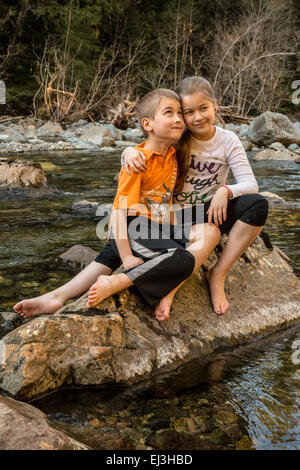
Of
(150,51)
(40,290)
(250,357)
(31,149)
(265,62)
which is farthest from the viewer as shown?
(150,51)

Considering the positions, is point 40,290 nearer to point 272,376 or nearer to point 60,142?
point 272,376

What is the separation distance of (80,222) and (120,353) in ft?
8.99

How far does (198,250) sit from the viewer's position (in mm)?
2121

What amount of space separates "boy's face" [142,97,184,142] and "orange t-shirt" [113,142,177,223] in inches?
4.5

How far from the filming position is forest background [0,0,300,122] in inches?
604

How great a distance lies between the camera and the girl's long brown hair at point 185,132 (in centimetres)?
223

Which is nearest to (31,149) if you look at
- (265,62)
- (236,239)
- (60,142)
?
(60,142)

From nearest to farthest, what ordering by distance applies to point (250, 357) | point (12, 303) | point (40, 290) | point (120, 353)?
1. point (120, 353)
2. point (250, 357)
3. point (12, 303)
4. point (40, 290)

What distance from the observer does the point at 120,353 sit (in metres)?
1.85

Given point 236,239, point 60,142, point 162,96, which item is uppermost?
point 162,96

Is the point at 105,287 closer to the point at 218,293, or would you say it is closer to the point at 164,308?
the point at 164,308

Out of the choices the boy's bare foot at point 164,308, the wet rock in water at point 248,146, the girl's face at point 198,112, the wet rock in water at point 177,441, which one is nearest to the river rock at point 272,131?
the wet rock in water at point 248,146

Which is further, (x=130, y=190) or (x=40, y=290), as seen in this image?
(x=40, y=290)

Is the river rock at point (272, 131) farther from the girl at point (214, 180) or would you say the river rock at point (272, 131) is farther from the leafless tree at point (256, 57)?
the girl at point (214, 180)
